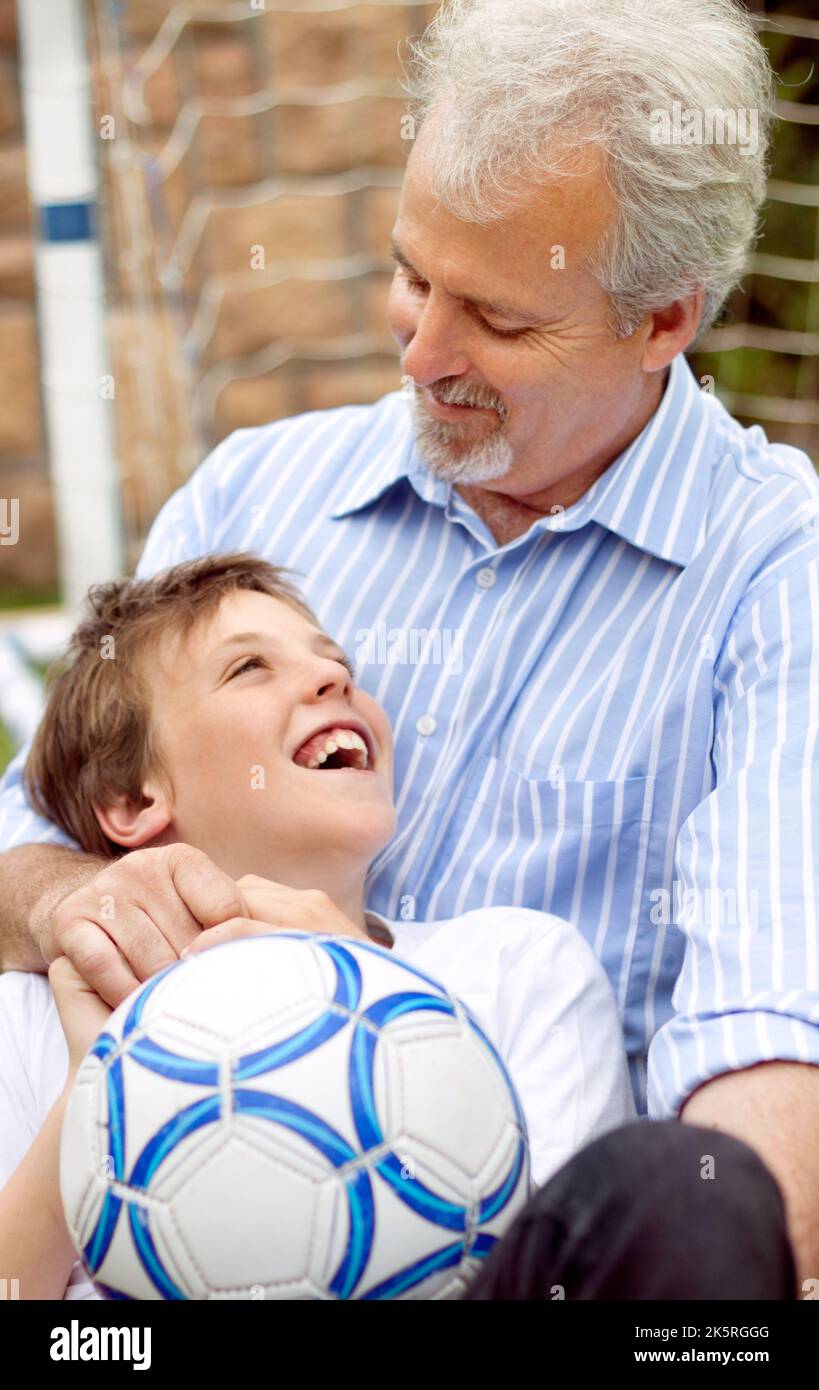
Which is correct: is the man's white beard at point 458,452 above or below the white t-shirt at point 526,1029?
above

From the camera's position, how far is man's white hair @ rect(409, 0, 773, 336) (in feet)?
6.64

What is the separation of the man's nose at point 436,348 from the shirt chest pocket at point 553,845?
1.82 ft

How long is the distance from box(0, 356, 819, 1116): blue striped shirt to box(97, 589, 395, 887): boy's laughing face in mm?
150

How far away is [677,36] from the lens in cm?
211

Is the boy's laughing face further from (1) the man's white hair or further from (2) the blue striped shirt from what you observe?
(1) the man's white hair

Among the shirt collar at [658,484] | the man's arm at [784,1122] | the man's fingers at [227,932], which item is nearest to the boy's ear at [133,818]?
the man's fingers at [227,932]

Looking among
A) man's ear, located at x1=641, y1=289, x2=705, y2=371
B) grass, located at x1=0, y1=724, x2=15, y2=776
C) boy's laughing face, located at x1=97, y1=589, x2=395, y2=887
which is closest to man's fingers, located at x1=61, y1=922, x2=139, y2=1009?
boy's laughing face, located at x1=97, y1=589, x2=395, y2=887

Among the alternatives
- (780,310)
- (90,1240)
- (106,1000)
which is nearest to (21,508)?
(780,310)

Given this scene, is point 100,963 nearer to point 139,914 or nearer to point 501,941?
point 139,914

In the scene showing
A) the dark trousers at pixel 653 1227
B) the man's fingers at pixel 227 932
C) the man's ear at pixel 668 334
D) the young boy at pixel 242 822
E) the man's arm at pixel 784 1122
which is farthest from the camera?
the man's ear at pixel 668 334

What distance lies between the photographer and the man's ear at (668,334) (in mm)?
2262

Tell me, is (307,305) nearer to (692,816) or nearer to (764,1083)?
(692,816)

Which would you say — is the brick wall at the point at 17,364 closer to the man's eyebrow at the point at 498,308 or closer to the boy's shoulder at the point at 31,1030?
the man's eyebrow at the point at 498,308

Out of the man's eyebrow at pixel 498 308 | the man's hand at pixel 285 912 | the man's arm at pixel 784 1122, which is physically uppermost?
the man's eyebrow at pixel 498 308
